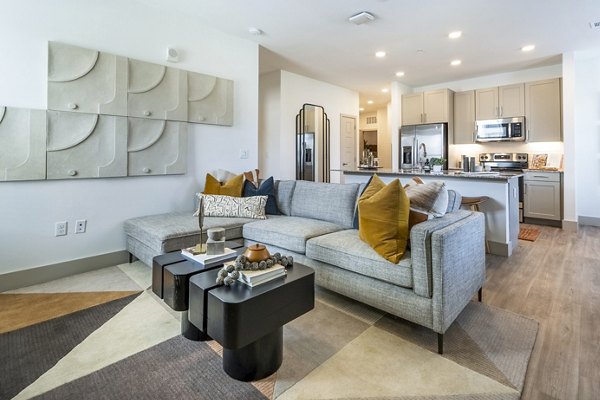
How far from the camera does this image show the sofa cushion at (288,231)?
2.48 m

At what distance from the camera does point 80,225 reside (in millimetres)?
2916

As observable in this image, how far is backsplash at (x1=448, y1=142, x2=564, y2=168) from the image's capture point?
215 inches

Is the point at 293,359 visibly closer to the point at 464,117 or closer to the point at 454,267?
the point at 454,267

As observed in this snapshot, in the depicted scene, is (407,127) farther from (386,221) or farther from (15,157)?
(15,157)

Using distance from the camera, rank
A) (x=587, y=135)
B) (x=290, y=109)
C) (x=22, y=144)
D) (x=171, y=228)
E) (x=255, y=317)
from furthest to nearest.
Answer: (x=290, y=109), (x=587, y=135), (x=171, y=228), (x=22, y=144), (x=255, y=317)

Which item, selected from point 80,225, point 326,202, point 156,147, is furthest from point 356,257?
point 80,225

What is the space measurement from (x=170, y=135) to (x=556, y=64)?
20.2 feet

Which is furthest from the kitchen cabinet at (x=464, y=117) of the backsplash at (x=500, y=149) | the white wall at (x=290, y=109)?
the white wall at (x=290, y=109)

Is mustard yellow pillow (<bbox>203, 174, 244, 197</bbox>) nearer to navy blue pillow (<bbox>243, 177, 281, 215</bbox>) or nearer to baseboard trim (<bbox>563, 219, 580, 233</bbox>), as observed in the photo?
navy blue pillow (<bbox>243, 177, 281, 215</bbox>)

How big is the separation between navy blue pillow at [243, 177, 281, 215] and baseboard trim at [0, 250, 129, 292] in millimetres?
1369

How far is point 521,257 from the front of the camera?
3.44 meters

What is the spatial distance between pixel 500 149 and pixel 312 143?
140 inches

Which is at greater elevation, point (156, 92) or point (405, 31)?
point (405, 31)

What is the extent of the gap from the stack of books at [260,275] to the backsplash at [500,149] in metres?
5.89
